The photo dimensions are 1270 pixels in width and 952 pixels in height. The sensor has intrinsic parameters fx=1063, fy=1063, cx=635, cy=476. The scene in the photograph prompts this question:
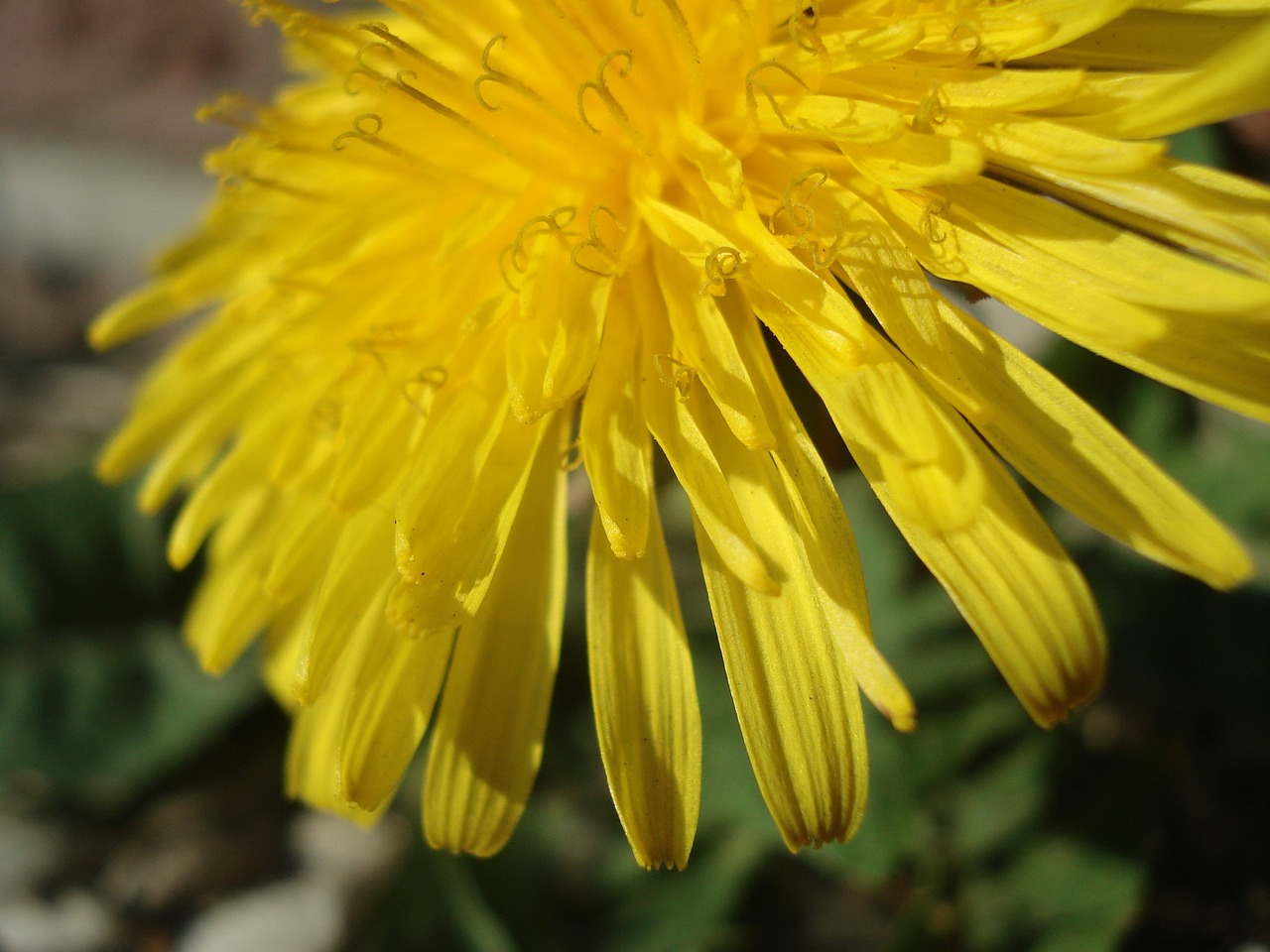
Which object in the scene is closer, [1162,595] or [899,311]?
[899,311]

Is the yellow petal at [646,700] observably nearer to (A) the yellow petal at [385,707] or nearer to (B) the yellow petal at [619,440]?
(B) the yellow petal at [619,440]

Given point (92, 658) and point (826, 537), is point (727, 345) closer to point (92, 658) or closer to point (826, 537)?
point (826, 537)

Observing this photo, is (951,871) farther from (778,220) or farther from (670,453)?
(778,220)

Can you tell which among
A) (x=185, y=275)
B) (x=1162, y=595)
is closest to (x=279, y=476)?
(x=185, y=275)

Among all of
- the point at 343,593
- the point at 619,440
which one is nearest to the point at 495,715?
the point at 343,593

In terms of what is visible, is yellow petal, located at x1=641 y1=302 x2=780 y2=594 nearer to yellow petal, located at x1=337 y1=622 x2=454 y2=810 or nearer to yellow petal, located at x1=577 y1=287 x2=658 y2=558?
yellow petal, located at x1=577 y1=287 x2=658 y2=558

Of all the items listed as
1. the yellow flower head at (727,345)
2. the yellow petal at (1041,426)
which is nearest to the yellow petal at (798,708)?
the yellow flower head at (727,345)

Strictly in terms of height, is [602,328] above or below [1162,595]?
above
